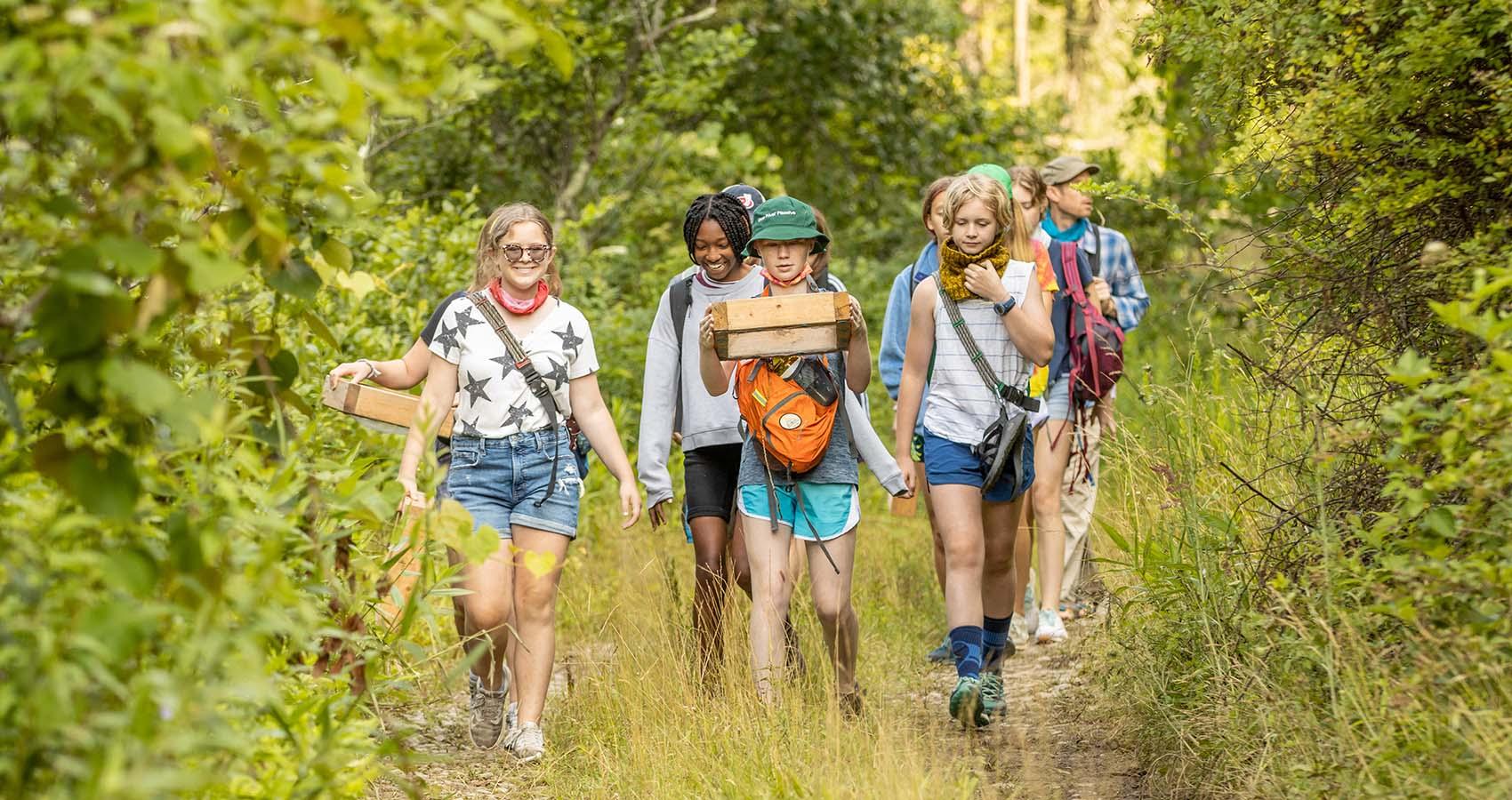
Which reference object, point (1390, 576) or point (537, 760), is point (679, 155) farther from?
point (1390, 576)

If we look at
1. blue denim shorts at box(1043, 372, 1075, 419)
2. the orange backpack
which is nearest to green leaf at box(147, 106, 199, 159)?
the orange backpack

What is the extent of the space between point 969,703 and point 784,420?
116 cm

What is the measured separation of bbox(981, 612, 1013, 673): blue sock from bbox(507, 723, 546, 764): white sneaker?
66.4 inches

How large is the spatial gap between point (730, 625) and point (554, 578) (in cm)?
67

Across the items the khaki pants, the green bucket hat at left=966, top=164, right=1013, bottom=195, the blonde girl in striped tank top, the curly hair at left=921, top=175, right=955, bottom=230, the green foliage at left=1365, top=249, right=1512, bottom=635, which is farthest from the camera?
the khaki pants

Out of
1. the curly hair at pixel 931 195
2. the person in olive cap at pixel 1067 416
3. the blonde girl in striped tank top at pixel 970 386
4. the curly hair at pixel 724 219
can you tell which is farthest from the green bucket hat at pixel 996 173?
the curly hair at pixel 724 219

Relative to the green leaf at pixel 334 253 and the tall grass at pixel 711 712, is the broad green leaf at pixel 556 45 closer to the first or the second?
the green leaf at pixel 334 253

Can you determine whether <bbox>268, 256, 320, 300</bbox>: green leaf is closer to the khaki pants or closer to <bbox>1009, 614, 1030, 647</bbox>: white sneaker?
<bbox>1009, 614, 1030, 647</bbox>: white sneaker

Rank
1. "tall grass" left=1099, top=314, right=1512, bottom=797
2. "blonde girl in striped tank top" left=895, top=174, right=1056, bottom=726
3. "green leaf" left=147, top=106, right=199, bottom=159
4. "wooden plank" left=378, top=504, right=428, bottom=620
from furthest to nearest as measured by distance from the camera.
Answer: "blonde girl in striped tank top" left=895, top=174, right=1056, bottom=726
"wooden plank" left=378, top=504, right=428, bottom=620
"tall grass" left=1099, top=314, right=1512, bottom=797
"green leaf" left=147, top=106, right=199, bottom=159

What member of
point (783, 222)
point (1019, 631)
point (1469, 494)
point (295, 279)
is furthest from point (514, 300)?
point (1019, 631)

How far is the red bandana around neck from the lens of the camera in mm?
5602

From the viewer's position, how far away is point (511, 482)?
550 centimetres

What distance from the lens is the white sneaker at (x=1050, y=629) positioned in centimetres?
727

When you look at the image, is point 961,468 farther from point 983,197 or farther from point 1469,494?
point 1469,494
